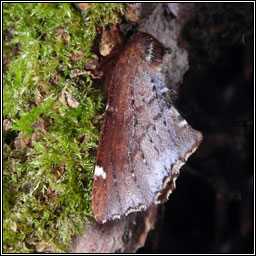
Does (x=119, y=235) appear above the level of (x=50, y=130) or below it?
below

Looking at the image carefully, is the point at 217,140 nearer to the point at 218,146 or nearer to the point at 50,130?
the point at 218,146

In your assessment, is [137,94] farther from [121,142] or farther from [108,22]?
[108,22]

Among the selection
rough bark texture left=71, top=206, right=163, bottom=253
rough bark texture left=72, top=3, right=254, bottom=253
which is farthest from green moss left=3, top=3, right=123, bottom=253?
rough bark texture left=72, top=3, right=254, bottom=253

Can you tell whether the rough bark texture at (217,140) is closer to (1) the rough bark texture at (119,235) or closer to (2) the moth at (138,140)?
(1) the rough bark texture at (119,235)

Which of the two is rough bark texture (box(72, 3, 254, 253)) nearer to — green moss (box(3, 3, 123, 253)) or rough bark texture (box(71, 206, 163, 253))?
rough bark texture (box(71, 206, 163, 253))

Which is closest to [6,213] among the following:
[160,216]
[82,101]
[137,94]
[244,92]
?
[82,101]

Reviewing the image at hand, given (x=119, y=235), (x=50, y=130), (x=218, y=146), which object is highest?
(x=50, y=130)

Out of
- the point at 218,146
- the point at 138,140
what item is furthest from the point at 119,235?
the point at 218,146
